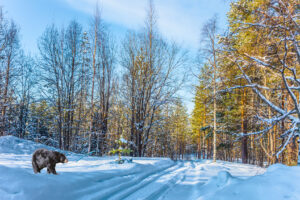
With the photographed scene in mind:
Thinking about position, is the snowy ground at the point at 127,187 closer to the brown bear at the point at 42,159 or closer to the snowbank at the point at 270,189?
the snowbank at the point at 270,189

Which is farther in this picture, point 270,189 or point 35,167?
point 35,167

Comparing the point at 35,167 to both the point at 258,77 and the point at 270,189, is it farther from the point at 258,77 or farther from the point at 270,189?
the point at 258,77

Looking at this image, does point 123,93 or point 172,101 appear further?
point 123,93

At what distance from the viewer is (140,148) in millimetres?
13484

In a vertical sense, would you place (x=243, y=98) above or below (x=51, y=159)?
above

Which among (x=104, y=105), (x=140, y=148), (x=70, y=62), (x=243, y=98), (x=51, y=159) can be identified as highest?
(x=70, y=62)

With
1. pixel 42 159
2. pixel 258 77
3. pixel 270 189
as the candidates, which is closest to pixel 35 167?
pixel 42 159

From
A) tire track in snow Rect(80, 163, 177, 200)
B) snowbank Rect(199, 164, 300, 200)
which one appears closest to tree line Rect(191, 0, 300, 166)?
snowbank Rect(199, 164, 300, 200)

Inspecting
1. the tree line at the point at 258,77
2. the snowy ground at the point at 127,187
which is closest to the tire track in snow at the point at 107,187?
the snowy ground at the point at 127,187

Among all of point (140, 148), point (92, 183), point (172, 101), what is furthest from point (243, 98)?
point (92, 183)

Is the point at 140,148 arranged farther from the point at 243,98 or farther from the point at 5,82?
the point at 5,82

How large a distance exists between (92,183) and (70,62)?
12085mm

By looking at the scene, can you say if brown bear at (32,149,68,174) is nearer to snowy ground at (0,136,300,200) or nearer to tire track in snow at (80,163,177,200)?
snowy ground at (0,136,300,200)

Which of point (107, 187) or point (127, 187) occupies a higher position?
point (107, 187)
